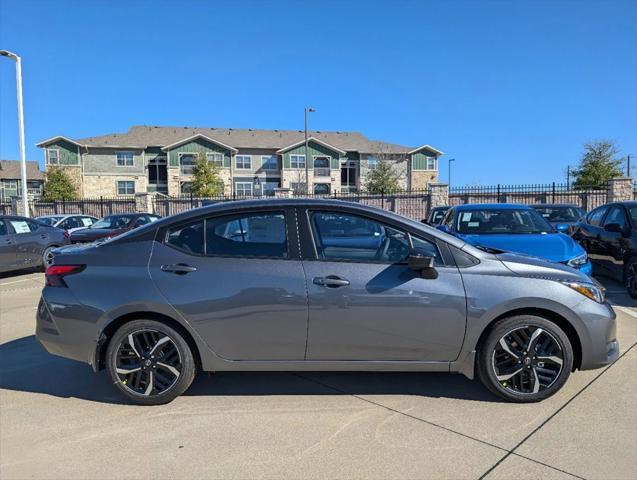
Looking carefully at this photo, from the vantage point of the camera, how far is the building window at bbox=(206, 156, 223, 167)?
5119cm

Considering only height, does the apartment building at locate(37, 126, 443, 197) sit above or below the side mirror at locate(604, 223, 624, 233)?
above

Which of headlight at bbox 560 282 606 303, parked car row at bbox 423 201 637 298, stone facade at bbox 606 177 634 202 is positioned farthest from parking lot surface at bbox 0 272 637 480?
stone facade at bbox 606 177 634 202

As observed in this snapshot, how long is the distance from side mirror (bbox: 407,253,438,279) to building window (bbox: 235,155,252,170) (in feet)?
168

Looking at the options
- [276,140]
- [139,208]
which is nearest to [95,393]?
[139,208]

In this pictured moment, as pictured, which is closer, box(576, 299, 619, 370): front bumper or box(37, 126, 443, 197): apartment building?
box(576, 299, 619, 370): front bumper

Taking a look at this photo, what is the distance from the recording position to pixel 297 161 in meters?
52.5

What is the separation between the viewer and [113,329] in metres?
3.54

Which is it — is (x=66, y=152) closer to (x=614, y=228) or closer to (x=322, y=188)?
(x=322, y=188)

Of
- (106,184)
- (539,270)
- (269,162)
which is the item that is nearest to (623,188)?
(539,270)

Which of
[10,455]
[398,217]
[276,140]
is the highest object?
[276,140]

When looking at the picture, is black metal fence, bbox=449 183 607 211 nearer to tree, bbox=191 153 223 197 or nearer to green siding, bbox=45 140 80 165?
tree, bbox=191 153 223 197

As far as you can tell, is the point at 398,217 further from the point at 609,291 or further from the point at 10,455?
the point at 609,291

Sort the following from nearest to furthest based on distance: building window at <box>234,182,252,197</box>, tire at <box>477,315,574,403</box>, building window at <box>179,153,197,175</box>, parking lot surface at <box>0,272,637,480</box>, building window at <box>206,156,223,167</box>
Answer: parking lot surface at <box>0,272,637,480</box> → tire at <box>477,315,574,403</box> → building window at <box>179,153,197,175</box> → building window at <box>206,156,223,167</box> → building window at <box>234,182,252,197</box>

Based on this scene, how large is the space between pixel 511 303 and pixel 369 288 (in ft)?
3.53
